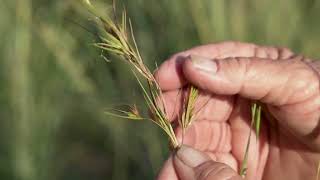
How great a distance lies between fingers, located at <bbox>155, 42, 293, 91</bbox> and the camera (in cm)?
108

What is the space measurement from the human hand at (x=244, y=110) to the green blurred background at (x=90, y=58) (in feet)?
1.25

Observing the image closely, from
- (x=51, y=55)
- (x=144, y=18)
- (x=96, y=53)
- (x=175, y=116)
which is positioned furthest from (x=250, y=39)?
(x=175, y=116)

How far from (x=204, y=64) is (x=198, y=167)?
0.16 m

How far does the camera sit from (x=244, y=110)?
1.20m

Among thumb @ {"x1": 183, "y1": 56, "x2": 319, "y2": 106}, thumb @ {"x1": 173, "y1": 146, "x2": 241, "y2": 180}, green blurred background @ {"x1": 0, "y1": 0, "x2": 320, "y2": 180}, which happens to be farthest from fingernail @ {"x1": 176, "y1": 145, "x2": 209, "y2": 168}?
green blurred background @ {"x1": 0, "y1": 0, "x2": 320, "y2": 180}

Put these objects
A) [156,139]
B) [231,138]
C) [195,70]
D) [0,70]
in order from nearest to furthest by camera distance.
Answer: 1. [195,70]
2. [231,138]
3. [156,139]
4. [0,70]

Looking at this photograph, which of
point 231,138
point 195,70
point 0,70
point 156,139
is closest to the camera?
point 195,70

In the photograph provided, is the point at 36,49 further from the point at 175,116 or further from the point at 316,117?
the point at 316,117

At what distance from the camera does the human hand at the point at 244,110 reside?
1028 millimetres

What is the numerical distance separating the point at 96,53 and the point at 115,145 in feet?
0.84

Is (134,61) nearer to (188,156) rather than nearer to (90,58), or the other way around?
(188,156)

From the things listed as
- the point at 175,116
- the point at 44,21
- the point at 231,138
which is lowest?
the point at 231,138

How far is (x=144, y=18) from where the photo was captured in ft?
5.45

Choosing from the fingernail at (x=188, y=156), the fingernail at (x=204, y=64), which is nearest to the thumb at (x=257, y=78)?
the fingernail at (x=204, y=64)
